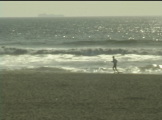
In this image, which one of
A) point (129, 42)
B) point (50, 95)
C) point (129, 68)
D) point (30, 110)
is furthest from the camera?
point (129, 42)

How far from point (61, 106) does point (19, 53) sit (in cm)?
2771

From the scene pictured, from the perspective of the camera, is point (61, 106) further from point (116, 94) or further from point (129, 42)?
point (129, 42)

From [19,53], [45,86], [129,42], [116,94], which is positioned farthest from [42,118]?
[129,42]

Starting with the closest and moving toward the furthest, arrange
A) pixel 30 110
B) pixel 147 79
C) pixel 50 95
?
pixel 30 110 → pixel 50 95 → pixel 147 79

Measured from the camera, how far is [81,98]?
12266 millimetres

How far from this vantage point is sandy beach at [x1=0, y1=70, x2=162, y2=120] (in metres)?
10.1

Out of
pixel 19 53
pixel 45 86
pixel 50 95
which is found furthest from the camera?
pixel 19 53

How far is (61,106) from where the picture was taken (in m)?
11.2

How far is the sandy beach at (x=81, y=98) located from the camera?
10.1 m

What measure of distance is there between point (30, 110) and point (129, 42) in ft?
140

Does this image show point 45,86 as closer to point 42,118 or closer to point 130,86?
point 130,86

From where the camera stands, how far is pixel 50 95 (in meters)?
12.9

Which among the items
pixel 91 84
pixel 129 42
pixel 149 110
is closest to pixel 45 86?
pixel 91 84

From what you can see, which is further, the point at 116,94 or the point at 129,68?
the point at 129,68
